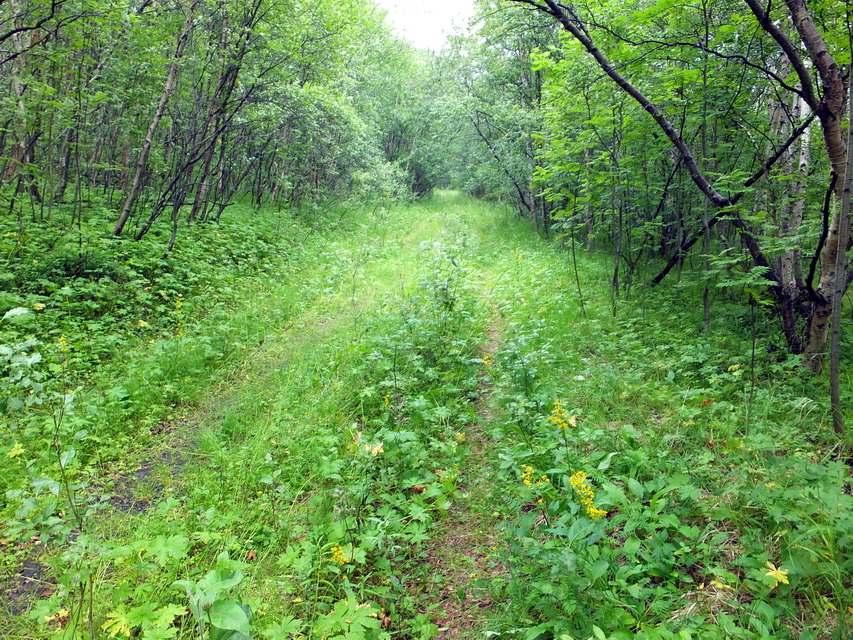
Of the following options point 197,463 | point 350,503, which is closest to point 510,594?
point 350,503

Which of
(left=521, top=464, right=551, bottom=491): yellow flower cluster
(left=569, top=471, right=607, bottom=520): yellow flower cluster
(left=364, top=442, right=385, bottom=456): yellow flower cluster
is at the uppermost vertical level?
(left=569, top=471, right=607, bottom=520): yellow flower cluster

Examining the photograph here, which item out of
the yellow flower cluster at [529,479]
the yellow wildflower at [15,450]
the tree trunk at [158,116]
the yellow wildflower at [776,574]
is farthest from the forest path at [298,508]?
the tree trunk at [158,116]

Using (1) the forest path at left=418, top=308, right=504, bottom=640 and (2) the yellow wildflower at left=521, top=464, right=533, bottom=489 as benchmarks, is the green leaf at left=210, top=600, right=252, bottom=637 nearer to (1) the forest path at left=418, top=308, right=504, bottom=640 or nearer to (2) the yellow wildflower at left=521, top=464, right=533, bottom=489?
(1) the forest path at left=418, top=308, right=504, bottom=640

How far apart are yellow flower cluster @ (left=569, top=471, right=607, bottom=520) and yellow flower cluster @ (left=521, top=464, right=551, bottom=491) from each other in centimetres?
26

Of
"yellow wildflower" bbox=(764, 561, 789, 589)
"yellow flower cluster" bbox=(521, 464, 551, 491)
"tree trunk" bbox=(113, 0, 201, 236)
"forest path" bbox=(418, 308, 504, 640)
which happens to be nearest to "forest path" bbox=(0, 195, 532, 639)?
"forest path" bbox=(418, 308, 504, 640)

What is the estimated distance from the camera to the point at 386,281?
9.60m

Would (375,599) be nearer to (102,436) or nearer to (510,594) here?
(510,594)

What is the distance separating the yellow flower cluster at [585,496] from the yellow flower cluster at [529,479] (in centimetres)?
26

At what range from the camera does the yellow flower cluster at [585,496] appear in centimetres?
258

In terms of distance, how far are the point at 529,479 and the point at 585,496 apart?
40 cm

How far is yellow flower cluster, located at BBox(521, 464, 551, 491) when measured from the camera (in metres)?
2.93

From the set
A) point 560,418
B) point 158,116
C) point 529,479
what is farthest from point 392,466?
point 158,116

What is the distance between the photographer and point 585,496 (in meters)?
2.81

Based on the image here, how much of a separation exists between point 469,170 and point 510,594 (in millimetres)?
21491
